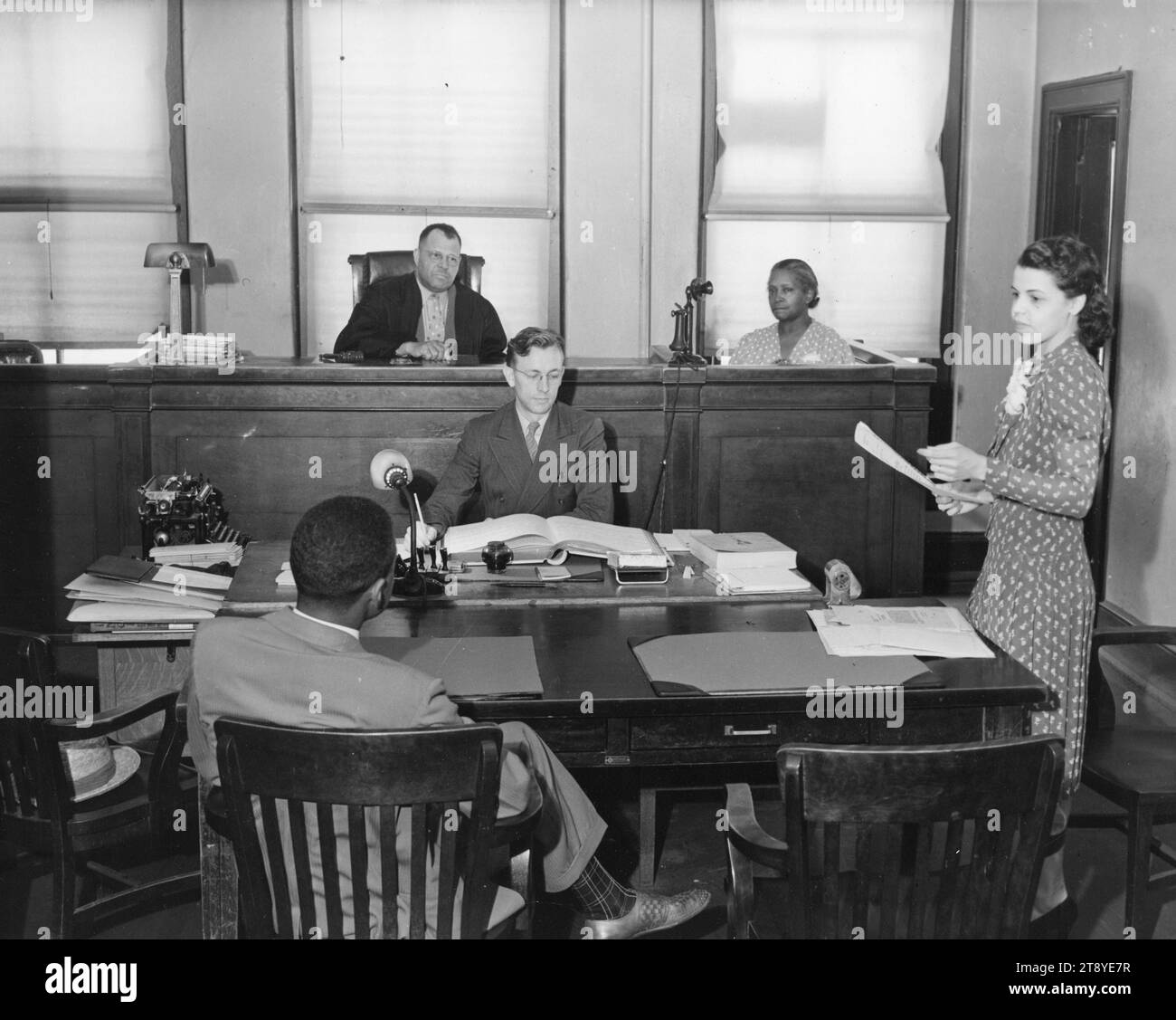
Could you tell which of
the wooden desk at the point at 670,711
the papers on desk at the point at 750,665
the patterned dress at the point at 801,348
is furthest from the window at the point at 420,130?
the papers on desk at the point at 750,665

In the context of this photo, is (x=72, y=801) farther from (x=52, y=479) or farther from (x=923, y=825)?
(x=52, y=479)

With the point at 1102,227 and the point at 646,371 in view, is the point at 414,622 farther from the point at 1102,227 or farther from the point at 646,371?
the point at 1102,227

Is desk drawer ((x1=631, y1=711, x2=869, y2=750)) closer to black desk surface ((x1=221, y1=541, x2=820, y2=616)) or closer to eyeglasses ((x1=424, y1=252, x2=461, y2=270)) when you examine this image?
black desk surface ((x1=221, y1=541, x2=820, y2=616))

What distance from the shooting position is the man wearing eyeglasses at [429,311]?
5977mm

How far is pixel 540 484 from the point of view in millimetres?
4449

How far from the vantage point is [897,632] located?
9.84ft

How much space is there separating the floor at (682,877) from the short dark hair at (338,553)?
3.09ft

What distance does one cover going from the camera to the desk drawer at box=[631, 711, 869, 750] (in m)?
2.71

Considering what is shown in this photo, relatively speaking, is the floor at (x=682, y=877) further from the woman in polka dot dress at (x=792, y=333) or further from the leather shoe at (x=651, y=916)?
the woman in polka dot dress at (x=792, y=333)

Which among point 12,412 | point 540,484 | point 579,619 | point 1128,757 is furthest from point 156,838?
point 12,412

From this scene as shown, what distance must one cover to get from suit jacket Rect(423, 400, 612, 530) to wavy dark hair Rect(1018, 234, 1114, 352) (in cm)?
166

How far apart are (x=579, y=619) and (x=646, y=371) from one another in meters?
2.24

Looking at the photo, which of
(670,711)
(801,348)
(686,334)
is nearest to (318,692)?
(670,711)

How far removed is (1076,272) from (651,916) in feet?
5.41
